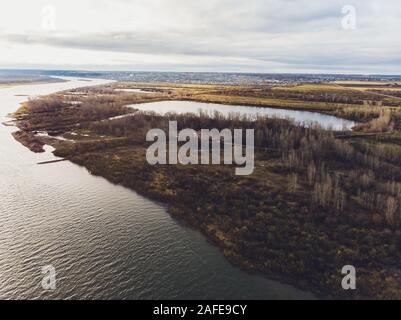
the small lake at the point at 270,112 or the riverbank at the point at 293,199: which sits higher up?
the small lake at the point at 270,112

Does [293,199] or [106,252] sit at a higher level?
[293,199]

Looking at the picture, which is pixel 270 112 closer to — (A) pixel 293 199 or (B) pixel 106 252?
(A) pixel 293 199

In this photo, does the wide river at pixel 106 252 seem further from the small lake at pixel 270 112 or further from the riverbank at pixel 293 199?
the small lake at pixel 270 112

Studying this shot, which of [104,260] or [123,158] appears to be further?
[123,158]

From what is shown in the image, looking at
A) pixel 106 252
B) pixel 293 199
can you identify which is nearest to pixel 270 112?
pixel 293 199

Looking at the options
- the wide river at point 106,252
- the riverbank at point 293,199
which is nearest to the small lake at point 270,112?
the riverbank at point 293,199

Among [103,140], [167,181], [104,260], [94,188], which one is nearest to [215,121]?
[103,140]
